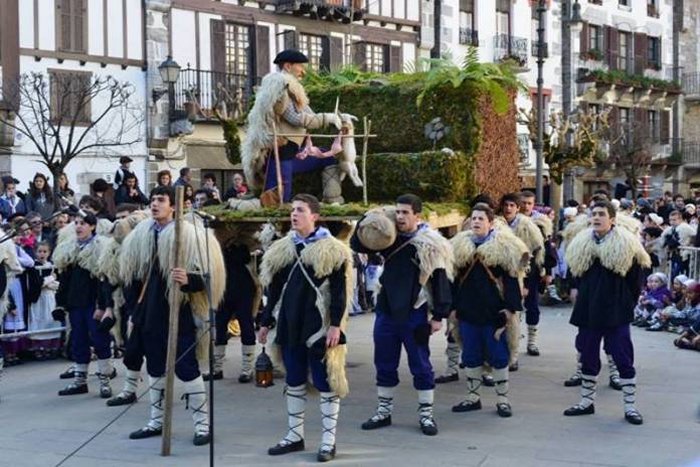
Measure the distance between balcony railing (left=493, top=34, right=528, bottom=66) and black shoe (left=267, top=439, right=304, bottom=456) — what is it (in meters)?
28.7

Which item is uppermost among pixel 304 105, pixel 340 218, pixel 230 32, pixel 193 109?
pixel 230 32

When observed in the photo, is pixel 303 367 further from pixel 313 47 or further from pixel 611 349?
pixel 313 47

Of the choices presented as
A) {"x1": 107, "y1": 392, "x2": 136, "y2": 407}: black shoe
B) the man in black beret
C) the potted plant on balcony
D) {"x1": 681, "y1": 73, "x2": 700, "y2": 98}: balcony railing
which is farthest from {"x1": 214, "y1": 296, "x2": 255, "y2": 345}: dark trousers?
{"x1": 681, "y1": 73, "x2": 700, "y2": 98}: balcony railing

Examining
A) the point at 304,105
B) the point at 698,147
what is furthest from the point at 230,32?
the point at 698,147

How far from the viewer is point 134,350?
329 inches

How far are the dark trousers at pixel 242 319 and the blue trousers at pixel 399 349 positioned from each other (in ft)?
8.51

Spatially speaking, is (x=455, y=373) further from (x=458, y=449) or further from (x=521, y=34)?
(x=521, y=34)

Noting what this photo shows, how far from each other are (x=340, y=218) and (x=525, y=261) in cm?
178

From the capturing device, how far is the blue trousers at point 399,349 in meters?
8.37

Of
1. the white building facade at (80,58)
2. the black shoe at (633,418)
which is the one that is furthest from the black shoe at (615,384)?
the white building facade at (80,58)

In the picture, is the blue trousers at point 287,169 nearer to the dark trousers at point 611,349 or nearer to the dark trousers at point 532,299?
the dark trousers at point 611,349

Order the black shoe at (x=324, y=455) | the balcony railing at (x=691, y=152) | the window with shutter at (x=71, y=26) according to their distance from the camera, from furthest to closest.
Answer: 1. the balcony railing at (x=691, y=152)
2. the window with shutter at (x=71, y=26)
3. the black shoe at (x=324, y=455)

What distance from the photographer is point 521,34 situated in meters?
36.2

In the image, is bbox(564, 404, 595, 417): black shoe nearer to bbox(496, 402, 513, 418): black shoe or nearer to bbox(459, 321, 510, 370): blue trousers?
bbox(496, 402, 513, 418): black shoe
